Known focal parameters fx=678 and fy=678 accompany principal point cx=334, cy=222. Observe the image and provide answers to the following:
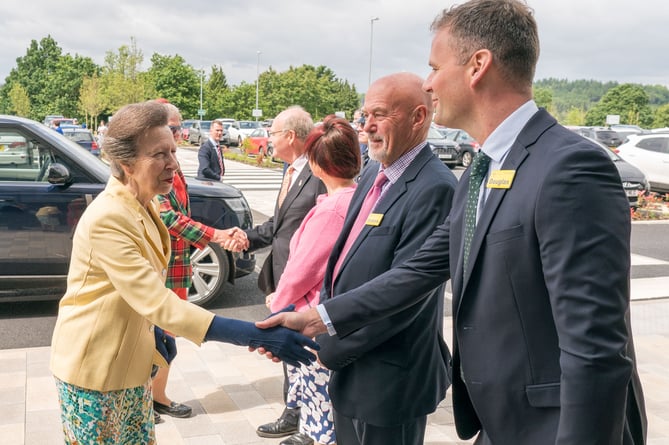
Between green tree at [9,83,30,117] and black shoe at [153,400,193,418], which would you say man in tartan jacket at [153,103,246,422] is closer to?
black shoe at [153,400,193,418]

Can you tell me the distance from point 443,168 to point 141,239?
1.24 m

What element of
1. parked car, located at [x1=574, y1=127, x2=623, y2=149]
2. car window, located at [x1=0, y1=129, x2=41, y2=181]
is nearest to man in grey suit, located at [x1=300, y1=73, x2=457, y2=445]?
car window, located at [x1=0, y1=129, x2=41, y2=181]

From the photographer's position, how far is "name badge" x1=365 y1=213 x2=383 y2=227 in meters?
2.68

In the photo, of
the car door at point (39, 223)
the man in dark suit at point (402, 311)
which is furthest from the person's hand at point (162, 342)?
the car door at point (39, 223)

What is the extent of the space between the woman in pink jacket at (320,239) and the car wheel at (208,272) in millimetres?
3553

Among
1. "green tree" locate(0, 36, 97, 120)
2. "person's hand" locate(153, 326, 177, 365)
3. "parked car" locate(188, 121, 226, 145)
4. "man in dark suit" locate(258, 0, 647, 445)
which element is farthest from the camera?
"green tree" locate(0, 36, 97, 120)

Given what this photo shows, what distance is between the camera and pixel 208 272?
708 cm

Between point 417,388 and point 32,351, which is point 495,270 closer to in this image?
point 417,388

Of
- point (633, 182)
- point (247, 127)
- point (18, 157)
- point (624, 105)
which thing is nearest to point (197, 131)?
point (247, 127)

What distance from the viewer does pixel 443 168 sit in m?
2.82

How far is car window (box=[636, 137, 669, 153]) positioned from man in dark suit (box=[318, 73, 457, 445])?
18.4 m

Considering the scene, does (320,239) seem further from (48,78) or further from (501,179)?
(48,78)

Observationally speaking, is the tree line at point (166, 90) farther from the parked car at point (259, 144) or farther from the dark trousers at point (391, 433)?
the dark trousers at point (391, 433)

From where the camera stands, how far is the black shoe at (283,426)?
418cm
